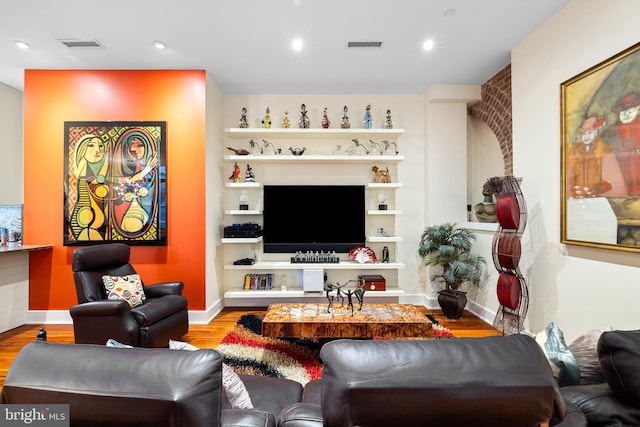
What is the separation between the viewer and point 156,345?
9.12 feet

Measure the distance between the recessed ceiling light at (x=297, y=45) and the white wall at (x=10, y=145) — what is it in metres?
4.11

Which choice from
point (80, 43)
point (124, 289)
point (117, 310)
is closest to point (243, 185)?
A: point (124, 289)

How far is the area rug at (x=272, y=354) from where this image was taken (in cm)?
253

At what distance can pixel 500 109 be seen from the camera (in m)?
3.87

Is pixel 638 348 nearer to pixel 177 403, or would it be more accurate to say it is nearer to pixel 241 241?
pixel 177 403

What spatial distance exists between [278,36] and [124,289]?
2.91 metres

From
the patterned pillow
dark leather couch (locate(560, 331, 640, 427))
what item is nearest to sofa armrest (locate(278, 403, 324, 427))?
dark leather couch (locate(560, 331, 640, 427))

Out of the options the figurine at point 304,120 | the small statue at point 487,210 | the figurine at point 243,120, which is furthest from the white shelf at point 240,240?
the small statue at point 487,210

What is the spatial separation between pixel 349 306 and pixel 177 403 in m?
2.31

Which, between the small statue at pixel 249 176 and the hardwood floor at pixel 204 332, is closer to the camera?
the hardwood floor at pixel 204 332

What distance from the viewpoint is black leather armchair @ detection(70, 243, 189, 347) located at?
Answer: 264 cm

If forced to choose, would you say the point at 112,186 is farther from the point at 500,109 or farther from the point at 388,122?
the point at 500,109

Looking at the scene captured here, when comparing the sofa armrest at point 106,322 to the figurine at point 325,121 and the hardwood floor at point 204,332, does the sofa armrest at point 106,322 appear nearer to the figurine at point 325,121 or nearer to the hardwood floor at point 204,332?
the hardwood floor at point 204,332

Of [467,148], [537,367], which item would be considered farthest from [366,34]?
[537,367]
